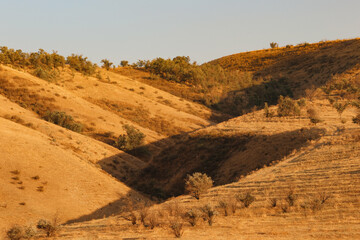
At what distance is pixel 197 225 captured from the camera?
13.0 meters

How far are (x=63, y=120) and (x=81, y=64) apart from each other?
22.4 m

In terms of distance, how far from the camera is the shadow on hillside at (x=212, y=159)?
24875mm

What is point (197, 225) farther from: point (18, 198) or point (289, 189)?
point (18, 198)

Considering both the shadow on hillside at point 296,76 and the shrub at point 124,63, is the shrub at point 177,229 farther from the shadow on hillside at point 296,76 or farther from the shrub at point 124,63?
the shrub at point 124,63

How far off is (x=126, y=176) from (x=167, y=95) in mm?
33222

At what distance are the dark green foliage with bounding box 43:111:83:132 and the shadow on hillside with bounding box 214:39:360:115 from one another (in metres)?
30.4

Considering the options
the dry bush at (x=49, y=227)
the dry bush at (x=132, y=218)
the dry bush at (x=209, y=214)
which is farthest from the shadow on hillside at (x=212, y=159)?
the dry bush at (x=49, y=227)

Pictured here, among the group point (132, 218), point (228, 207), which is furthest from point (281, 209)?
point (132, 218)

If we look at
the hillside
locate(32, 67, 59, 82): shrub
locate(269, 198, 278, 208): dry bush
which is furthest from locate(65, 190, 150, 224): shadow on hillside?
locate(32, 67, 59, 82): shrub

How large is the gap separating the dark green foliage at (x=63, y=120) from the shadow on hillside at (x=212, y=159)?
7.05 m

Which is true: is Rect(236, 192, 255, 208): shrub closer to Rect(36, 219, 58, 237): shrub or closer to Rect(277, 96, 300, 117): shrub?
Rect(36, 219, 58, 237): shrub

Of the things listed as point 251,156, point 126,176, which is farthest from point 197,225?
point 126,176

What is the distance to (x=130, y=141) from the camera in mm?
39625

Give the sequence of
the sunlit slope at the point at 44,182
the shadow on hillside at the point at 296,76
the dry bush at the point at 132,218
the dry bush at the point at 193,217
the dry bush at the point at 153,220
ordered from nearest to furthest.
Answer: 1. the dry bush at the point at 193,217
2. the dry bush at the point at 153,220
3. the dry bush at the point at 132,218
4. the sunlit slope at the point at 44,182
5. the shadow on hillside at the point at 296,76
